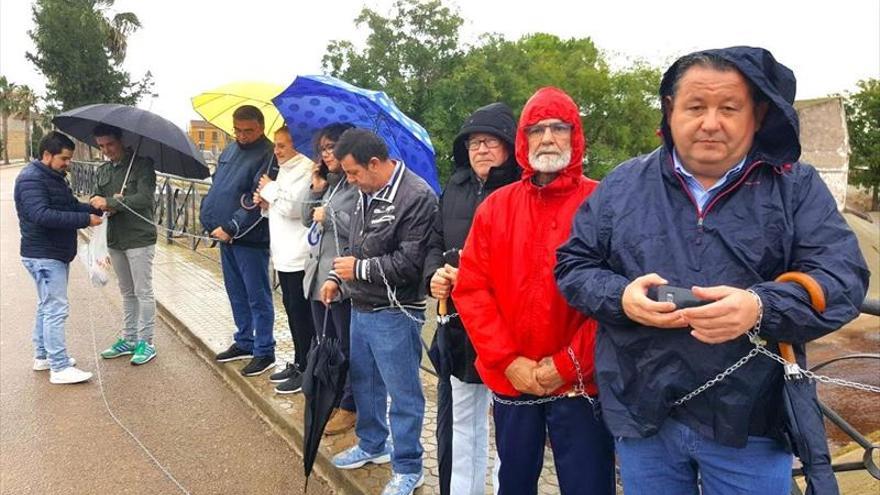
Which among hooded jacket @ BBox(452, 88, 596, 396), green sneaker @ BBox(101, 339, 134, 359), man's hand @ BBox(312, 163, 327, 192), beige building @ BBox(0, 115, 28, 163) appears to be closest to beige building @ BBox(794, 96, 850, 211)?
man's hand @ BBox(312, 163, 327, 192)

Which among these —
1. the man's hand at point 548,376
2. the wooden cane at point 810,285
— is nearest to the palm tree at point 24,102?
the man's hand at point 548,376

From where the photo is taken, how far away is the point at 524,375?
80.7 inches

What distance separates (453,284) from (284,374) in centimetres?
230

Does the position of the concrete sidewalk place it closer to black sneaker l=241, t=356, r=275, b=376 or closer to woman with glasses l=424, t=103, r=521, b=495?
black sneaker l=241, t=356, r=275, b=376

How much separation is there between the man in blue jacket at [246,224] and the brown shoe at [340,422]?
1.10 meters

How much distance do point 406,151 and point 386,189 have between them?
68 cm

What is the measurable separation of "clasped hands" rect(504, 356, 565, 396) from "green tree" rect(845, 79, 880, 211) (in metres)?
38.7

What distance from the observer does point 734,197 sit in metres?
1.63

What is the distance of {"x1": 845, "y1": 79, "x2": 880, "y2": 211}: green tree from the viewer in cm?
3334

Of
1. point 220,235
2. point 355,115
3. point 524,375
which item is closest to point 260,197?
point 220,235

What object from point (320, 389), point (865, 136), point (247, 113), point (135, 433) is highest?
point (865, 136)

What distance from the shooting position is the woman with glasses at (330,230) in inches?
127

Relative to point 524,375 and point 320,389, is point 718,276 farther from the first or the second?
point 320,389

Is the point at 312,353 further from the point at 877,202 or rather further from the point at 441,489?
the point at 877,202
